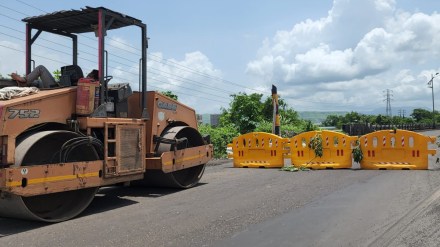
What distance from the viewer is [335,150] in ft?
44.1

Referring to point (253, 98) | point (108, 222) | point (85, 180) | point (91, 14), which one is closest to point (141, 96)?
point (91, 14)

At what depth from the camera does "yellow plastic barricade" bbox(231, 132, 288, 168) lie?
14016mm

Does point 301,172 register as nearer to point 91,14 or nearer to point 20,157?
point 91,14

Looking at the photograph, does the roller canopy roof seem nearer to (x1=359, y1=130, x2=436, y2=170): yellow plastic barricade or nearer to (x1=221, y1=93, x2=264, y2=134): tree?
(x1=359, y1=130, x2=436, y2=170): yellow plastic barricade

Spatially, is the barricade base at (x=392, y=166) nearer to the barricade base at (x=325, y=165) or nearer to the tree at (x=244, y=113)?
the barricade base at (x=325, y=165)

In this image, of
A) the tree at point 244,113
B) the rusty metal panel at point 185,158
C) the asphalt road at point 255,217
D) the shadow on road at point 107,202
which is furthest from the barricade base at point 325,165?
the tree at point 244,113

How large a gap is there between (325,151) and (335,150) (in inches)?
11.5

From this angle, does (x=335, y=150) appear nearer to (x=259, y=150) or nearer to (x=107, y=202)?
(x=259, y=150)

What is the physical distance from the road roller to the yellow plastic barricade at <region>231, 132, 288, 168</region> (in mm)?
4801

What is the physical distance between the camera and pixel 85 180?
676cm

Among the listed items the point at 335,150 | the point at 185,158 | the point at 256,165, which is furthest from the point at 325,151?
the point at 185,158


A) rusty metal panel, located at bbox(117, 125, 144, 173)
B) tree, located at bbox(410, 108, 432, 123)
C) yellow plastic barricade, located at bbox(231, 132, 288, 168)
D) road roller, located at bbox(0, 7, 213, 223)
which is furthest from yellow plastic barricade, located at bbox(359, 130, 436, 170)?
tree, located at bbox(410, 108, 432, 123)

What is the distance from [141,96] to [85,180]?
2.30 metres

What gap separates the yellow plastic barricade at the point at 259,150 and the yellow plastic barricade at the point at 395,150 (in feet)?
8.07
